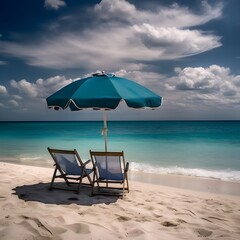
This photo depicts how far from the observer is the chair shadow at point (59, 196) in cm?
Result: 444

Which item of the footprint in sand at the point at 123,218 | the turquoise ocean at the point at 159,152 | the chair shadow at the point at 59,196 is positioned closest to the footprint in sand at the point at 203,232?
the footprint in sand at the point at 123,218

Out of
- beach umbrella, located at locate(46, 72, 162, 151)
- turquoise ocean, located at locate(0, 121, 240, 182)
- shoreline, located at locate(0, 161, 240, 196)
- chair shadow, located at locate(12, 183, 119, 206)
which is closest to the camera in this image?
beach umbrella, located at locate(46, 72, 162, 151)

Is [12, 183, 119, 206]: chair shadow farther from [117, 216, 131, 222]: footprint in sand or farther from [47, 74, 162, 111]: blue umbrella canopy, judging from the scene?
[47, 74, 162, 111]: blue umbrella canopy

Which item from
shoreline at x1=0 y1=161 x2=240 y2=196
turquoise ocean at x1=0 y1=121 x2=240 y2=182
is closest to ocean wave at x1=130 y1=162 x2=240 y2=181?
turquoise ocean at x1=0 y1=121 x2=240 y2=182

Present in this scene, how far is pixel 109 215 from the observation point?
3.79 m

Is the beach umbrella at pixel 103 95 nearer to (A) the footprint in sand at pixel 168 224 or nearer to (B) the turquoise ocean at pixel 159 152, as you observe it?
(A) the footprint in sand at pixel 168 224

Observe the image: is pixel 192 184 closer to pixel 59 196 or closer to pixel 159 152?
pixel 59 196

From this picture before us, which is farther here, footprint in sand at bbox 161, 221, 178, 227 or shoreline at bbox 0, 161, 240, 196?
shoreline at bbox 0, 161, 240, 196

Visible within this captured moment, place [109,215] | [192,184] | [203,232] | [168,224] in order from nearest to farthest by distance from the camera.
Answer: [203,232] < [168,224] < [109,215] < [192,184]

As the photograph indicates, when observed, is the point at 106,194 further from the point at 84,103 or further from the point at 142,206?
the point at 84,103

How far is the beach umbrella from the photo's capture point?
4.05 metres

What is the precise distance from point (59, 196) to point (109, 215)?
1317mm

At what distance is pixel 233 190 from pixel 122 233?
4.24 metres

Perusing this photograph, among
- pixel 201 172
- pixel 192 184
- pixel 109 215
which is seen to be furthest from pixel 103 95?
pixel 201 172
